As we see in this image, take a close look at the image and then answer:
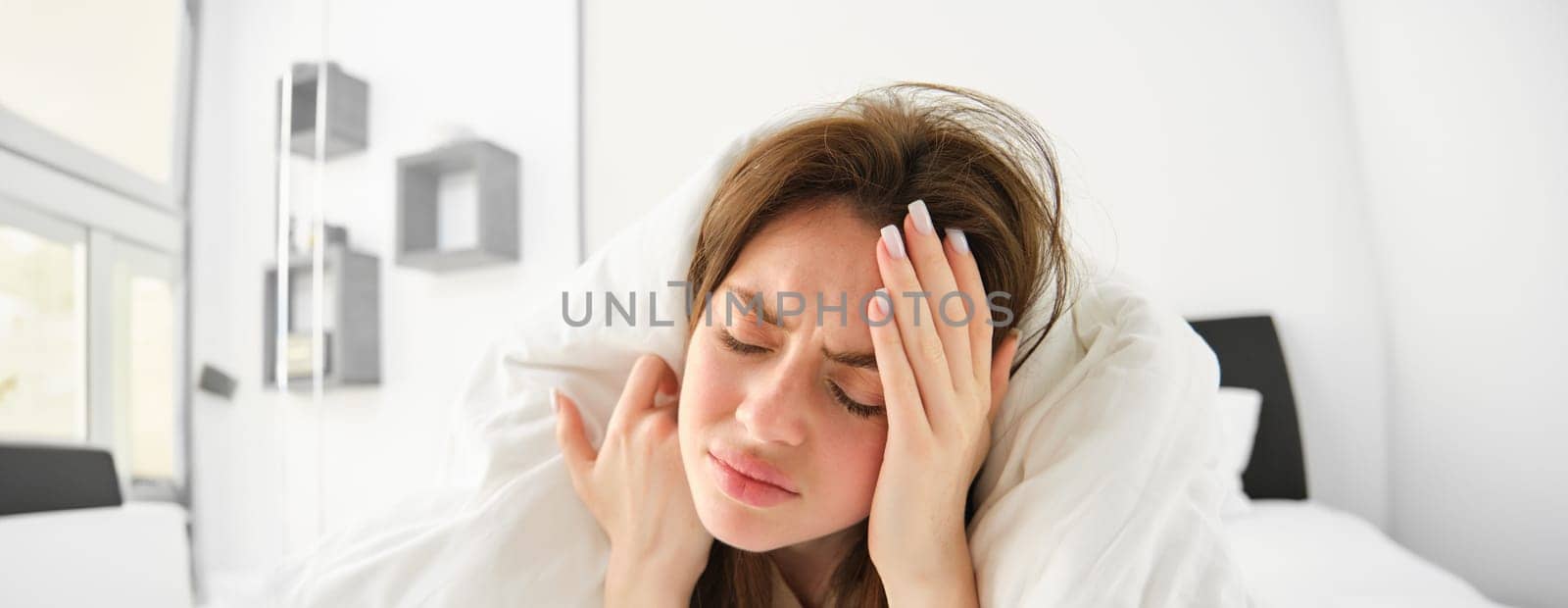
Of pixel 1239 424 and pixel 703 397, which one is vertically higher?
pixel 703 397

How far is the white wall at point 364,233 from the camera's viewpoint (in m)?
1.17

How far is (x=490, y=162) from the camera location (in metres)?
3.08

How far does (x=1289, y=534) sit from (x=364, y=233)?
289 cm

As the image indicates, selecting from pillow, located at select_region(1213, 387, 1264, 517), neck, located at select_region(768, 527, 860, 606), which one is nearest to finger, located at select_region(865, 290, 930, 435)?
neck, located at select_region(768, 527, 860, 606)

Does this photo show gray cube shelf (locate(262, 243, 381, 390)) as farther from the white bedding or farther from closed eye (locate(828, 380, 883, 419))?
the white bedding

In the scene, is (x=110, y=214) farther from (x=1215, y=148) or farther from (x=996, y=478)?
(x=1215, y=148)

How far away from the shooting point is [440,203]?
3150 millimetres

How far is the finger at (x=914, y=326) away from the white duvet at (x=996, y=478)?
0.13m

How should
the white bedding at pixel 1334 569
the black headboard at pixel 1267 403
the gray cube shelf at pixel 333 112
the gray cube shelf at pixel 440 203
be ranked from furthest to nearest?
the gray cube shelf at pixel 440 203 → the black headboard at pixel 1267 403 → the gray cube shelf at pixel 333 112 → the white bedding at pixel 1334 569

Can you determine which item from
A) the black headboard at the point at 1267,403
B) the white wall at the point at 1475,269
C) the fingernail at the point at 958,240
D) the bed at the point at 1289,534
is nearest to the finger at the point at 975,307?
the fingernail at the point at 958,240

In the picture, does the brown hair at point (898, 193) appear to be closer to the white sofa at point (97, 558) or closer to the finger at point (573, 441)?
the finger at point (573, 441)

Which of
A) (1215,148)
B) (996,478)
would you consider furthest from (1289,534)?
(996,478)

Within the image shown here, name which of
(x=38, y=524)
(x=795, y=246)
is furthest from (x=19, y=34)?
(x=795, y=246)

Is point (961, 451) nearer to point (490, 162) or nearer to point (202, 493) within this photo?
point (202, 493)
